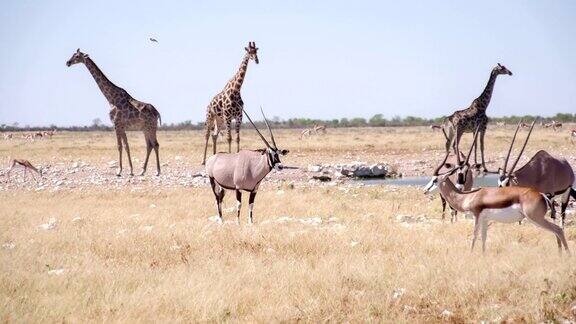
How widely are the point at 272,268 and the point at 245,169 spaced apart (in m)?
3.99

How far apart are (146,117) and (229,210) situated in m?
→ 9.52

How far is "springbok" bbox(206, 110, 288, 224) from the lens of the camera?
11719 mm

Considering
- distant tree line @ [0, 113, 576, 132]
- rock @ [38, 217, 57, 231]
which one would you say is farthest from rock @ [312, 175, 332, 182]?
distant tree line @ [0, 113, 576, 132]

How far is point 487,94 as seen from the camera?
22.1 m

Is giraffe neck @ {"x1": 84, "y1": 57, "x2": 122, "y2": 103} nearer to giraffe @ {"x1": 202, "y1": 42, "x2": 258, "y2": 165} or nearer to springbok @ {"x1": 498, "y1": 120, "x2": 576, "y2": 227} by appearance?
giraffe @ {"x1": 202, "y1": 42, "x2": 258, "y2": 165}

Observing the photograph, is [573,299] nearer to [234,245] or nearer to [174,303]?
[174,303]

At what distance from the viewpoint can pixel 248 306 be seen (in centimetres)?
675

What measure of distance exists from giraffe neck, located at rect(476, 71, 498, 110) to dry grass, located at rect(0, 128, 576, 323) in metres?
9.57

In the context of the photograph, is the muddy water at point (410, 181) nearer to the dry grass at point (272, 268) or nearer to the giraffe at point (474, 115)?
the giraffe at point (474, 115)

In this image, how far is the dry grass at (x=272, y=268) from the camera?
6.47m

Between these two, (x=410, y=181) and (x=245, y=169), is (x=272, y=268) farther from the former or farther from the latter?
(x=410, y=181)

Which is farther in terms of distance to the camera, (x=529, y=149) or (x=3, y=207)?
(x=529, y=149)

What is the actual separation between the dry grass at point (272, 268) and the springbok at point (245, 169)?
0.74 metres

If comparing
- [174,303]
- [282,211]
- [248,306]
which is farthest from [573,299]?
[282,211]
